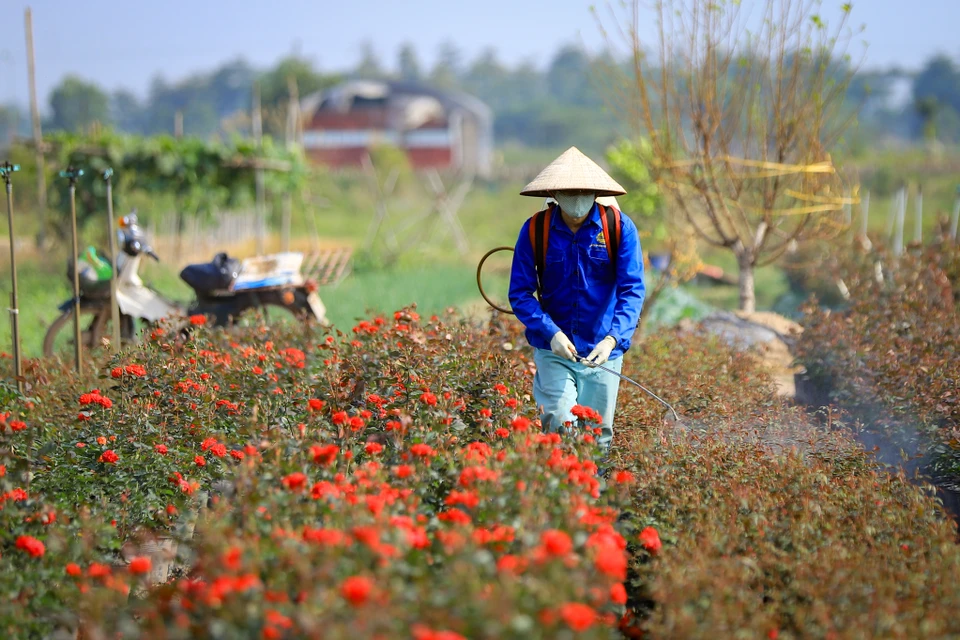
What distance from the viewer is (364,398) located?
4.36 meters

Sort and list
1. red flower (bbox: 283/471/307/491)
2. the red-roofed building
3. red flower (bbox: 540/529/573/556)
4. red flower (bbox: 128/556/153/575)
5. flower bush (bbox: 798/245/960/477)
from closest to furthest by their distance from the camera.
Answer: red flower (bbox: 540/529/573/556), red flower (bbox: 128/556/153/575), red flower (bbox: 283/471/307/491), flower bush (bbox: 798/245/960/477), the red-roofed building

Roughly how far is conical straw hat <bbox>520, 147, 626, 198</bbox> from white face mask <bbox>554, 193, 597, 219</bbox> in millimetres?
41

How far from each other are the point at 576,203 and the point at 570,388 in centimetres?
74

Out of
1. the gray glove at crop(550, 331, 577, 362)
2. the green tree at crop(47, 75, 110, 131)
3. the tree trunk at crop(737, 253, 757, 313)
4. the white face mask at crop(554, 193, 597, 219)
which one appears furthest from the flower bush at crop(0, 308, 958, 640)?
the green tree at crop(47, 75, 110, 131)

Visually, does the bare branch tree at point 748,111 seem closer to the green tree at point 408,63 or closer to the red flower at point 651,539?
the red flower at point 651,539

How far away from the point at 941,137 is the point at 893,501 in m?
71.8

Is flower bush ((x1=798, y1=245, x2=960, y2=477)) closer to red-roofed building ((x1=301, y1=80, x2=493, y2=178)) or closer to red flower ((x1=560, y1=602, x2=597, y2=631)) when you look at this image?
red flower ((x1=560, y1=602, x2=597, y2=631))

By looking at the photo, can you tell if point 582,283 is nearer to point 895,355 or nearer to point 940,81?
point 895,355

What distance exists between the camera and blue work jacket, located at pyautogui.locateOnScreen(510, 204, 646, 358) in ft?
12.6

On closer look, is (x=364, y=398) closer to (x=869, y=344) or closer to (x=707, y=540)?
(x=707, y=540)

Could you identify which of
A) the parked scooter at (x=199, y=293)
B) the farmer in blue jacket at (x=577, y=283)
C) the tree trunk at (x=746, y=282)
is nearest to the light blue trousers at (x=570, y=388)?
the farmer in blue jacket at (x=577, y=283)

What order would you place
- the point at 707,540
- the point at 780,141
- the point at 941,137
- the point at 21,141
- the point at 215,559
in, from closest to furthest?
the point at 215,559
the point at 707,540
the point at 780,141
the point at 21,141
the point at 941,137

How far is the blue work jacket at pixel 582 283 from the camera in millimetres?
3826

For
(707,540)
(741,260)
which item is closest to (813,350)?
(741,260)
